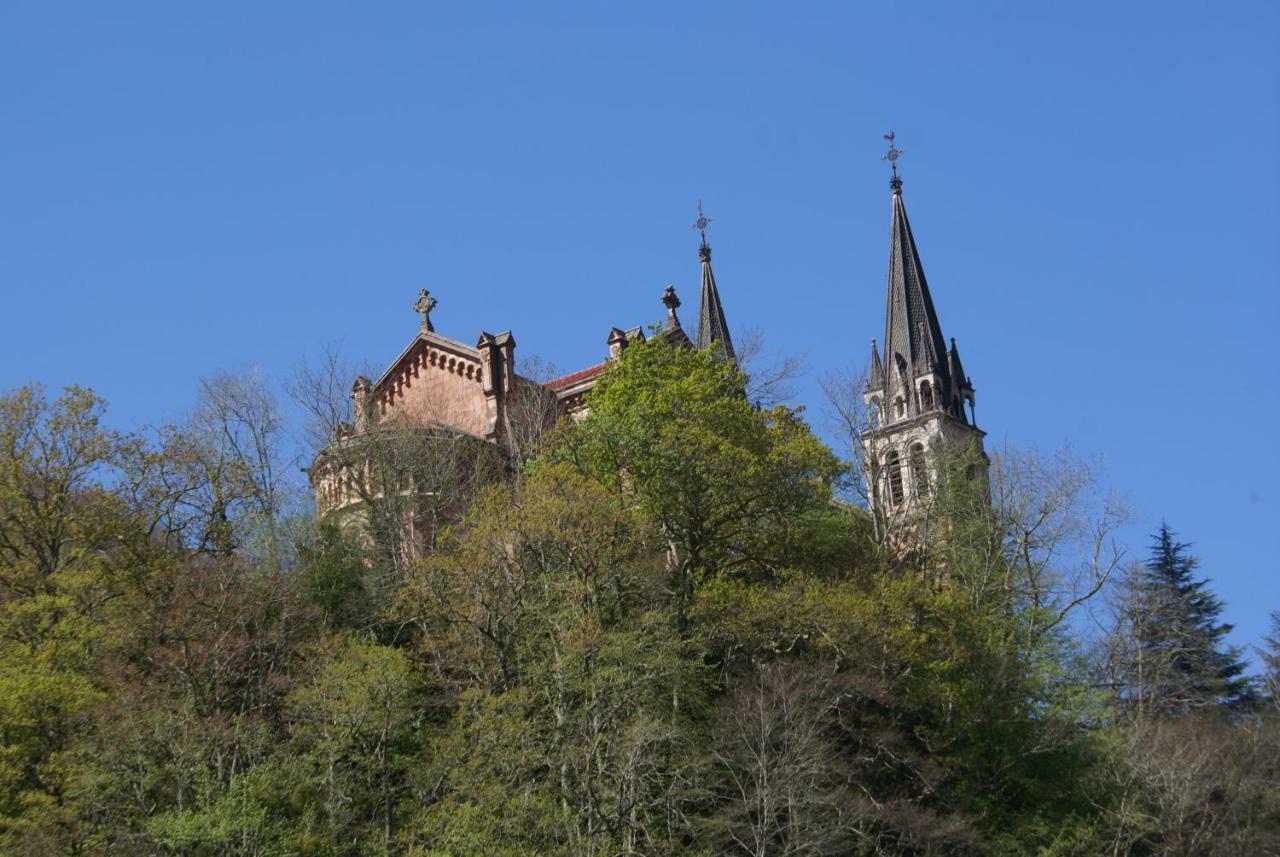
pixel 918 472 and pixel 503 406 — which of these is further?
pixel 918 472

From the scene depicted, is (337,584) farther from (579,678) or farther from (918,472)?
(918,472)

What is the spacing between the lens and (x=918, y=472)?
198ft

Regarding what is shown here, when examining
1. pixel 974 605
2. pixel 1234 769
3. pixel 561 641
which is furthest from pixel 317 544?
pixel 1234 769

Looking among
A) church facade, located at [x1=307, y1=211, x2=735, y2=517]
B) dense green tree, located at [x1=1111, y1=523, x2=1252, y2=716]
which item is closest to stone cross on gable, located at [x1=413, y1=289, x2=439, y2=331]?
church facade, located at [x1=307, y1=211, x2=735, y2=517]

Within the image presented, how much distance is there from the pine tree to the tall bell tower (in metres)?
11.5

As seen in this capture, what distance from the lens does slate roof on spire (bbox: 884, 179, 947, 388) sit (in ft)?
251

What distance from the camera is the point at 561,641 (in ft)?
112

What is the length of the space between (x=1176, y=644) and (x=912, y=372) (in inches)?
863

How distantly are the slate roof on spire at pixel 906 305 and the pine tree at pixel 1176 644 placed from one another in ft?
53.3

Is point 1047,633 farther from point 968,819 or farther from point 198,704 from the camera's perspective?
point 198,704

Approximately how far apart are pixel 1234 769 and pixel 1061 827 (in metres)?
5.53

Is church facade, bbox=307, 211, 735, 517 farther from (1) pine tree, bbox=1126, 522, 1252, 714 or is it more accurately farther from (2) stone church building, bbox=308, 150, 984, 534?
(1) pine tree, bbox=1126, 522, 1252, 714

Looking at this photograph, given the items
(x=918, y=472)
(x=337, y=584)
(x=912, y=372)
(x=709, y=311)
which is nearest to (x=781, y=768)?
(x=337, y=584)

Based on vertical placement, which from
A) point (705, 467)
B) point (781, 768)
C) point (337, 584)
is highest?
point (705, 467)
